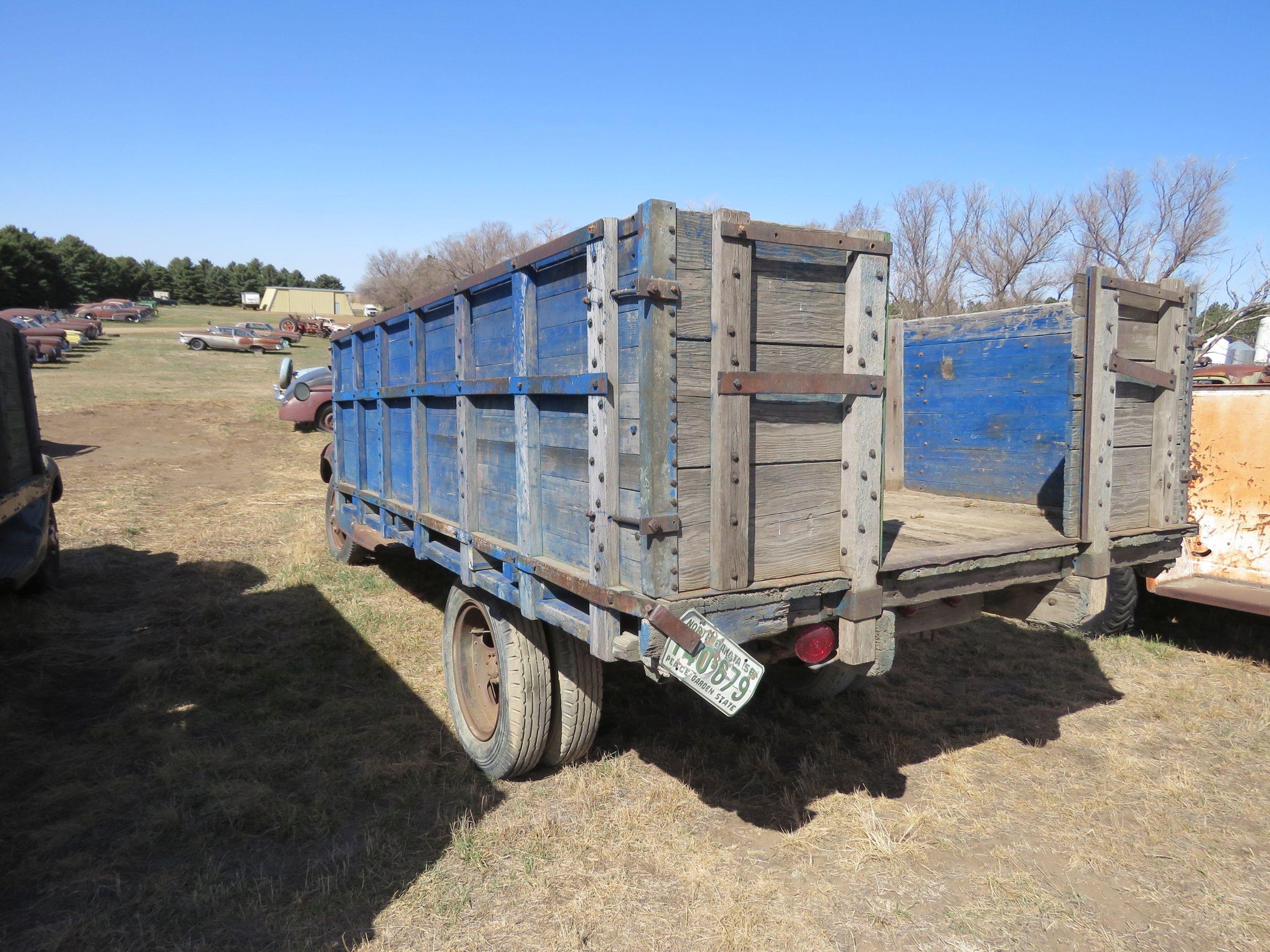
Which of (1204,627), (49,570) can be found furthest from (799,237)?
(49,570)

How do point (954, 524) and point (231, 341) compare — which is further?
point (231, 341)

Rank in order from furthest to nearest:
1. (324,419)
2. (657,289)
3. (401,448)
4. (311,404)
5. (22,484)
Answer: (324,419), (311,404), (22,484), (401,448), (657,289)

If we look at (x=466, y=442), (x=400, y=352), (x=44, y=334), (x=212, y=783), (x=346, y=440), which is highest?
(x=44, y=334)

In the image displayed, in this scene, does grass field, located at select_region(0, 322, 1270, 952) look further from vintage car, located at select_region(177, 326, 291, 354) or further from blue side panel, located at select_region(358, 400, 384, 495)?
vintage car, located at select_region(177, 326, 291, 354)

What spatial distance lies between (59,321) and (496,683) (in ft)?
116

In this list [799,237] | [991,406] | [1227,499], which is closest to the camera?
[799,237]

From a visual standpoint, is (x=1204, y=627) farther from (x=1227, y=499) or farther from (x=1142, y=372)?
(x=1142, y=372)

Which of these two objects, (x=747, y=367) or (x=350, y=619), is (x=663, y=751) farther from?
(x=350, y=619)

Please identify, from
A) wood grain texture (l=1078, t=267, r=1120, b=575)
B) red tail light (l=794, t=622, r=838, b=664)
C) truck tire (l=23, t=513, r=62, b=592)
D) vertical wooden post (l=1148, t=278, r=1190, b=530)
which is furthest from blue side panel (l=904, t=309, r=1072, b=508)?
truck tire (l=23, t=513, r=62, b=592)

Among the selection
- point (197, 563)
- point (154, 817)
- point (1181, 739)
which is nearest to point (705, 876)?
point (154, 817)

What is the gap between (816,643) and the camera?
2.76 metres

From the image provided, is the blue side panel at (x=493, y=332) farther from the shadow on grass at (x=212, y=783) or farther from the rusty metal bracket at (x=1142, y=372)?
the rusty metal bracket at (x=1142, y=372)

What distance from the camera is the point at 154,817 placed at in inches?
130

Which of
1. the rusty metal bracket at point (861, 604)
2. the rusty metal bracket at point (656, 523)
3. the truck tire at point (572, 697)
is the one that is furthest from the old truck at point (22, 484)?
the rusty metal bracket at point (861, 604)
